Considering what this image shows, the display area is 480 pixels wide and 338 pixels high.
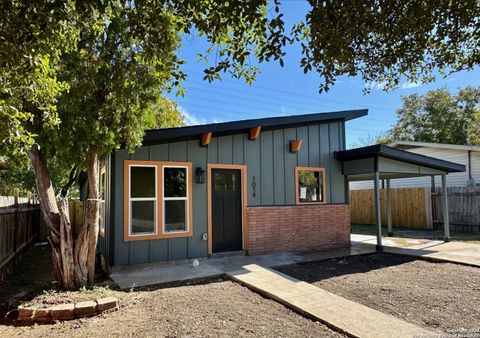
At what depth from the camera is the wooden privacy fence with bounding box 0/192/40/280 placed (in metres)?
6.39

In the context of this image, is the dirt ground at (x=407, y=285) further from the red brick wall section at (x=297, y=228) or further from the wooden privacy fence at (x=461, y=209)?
the wooden privacy fence at (x=461, y=209)

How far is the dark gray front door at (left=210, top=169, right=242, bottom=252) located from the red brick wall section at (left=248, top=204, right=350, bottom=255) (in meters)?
0.32

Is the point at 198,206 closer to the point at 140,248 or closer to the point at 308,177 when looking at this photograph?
the point at 140,248

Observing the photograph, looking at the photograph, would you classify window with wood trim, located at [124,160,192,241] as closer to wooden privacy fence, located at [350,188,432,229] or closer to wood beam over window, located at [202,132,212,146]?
wood beam over window, located at [202,132,212,146]

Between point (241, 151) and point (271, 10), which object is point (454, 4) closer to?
point (271, 10)

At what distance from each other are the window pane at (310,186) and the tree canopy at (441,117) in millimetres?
20168

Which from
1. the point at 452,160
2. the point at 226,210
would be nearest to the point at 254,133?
the point at 226,210

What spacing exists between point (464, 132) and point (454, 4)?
1056 inches

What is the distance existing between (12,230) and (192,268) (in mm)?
4269

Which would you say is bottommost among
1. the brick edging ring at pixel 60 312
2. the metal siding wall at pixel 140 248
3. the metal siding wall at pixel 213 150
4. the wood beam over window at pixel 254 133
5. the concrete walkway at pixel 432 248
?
the concrete walkway at pixel 432 248

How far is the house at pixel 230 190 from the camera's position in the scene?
22.3 ft

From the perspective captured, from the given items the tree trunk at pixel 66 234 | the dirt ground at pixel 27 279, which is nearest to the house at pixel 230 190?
the dirt ground at pixel 27 279

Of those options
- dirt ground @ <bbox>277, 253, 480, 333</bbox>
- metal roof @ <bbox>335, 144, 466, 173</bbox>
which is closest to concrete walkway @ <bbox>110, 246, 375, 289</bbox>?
dirt ground @ <bbox>277, 253, 480, 333</bbox>

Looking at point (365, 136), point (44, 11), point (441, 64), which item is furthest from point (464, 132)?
point (44, 11)
